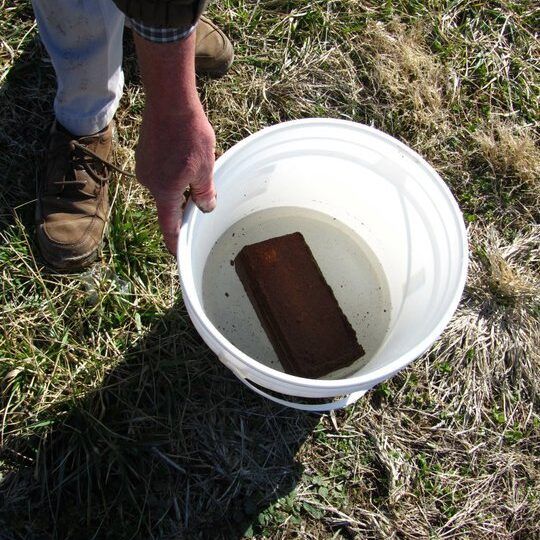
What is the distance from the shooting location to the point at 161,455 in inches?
59.9

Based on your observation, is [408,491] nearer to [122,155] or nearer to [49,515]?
[49,515]

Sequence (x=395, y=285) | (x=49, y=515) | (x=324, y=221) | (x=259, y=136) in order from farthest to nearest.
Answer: (x=324, y=221)
(x=395, y=285)
(x=49, y=515)
(x=259, y=136)

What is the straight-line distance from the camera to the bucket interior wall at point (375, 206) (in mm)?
1386

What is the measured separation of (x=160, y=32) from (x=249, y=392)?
3.18ft

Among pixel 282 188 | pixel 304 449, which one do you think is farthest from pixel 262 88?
pixel 304 449

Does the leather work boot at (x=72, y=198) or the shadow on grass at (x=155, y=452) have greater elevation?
the leather work boot at (x=72, y=198)

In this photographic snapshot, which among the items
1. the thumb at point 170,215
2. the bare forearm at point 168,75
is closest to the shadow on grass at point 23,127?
the thumb at point 170,215

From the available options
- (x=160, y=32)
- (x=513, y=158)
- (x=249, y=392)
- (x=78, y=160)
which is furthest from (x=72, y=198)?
(x=513, y=158)

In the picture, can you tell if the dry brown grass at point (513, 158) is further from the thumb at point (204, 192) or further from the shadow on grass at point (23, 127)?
the shadow on grass at point (23, 127)

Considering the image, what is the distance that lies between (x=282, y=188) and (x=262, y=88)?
0.41 metres

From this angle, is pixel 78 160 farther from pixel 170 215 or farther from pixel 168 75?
pixel 168 75

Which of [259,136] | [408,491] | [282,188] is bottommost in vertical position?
[408,491]

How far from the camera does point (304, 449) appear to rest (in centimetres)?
161

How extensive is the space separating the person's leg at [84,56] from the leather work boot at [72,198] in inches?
2.0
